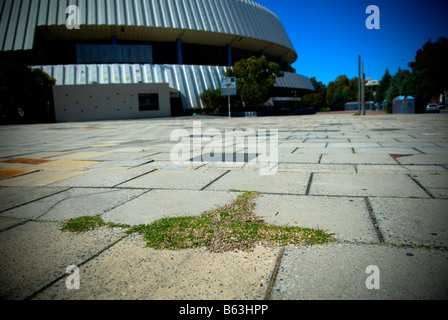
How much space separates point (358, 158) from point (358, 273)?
3769 mm

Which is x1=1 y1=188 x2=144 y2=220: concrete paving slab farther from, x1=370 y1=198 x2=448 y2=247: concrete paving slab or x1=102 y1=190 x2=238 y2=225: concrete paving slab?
x1=370 y1=198 x2=448 y2=247: concrete paving slab

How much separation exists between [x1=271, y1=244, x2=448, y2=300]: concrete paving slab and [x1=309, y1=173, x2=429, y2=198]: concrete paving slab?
1.24 meters

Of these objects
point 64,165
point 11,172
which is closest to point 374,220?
point 64,165

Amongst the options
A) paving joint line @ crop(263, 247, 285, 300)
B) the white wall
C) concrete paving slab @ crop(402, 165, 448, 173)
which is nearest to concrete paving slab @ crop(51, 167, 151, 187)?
paving joint line @ crop(263, 247, 285, 300)

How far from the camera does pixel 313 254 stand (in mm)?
1610

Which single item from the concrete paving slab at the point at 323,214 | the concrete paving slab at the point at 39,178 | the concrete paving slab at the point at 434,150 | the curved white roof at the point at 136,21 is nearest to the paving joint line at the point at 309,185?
the concrete paving slab at the point at 323,214

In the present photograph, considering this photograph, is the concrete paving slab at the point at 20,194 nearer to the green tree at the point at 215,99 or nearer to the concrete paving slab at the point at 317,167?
the concrete paving slab at the point at 317,167

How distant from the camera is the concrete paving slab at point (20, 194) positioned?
2777 mm

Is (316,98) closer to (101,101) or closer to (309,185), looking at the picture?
(101,101)

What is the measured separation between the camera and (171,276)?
1.45 m

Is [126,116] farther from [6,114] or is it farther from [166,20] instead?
[166,20]

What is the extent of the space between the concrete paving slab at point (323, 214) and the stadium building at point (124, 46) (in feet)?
98.3
